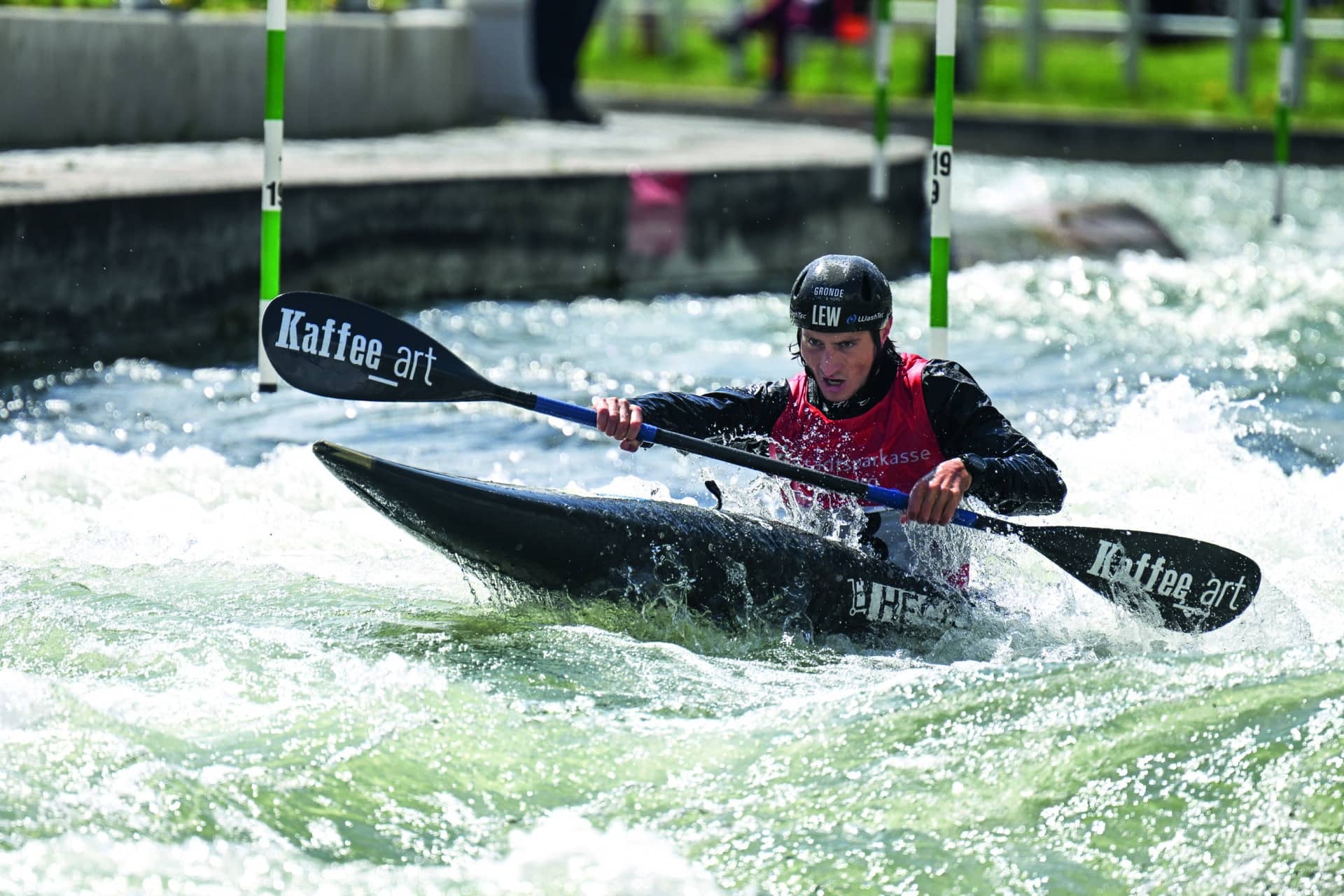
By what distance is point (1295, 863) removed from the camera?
149 inches

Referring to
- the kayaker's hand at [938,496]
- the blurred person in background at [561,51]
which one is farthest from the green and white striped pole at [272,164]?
the blurred person in background at [561,51]

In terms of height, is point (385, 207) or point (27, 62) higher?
point (27, 62)

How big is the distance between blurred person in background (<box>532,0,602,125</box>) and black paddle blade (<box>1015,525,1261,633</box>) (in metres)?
10.3

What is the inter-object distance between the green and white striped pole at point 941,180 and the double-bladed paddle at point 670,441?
164cm

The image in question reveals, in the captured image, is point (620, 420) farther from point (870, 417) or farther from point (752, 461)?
point (870, 417)

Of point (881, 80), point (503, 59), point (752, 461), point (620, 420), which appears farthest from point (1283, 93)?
point (620, 420)

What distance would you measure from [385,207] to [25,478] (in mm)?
3821

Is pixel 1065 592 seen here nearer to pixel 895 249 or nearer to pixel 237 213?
pixel 237 213

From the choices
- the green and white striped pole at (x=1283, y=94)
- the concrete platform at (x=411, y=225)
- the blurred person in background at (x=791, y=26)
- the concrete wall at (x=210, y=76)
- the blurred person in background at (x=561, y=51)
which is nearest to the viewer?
the concrete platform at (x=411, y=225)

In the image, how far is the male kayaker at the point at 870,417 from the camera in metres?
5.07

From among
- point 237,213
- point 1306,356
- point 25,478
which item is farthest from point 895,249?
point 25,478

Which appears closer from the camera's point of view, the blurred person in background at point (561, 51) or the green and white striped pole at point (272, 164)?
the green and white striped pole at point (272, 164)

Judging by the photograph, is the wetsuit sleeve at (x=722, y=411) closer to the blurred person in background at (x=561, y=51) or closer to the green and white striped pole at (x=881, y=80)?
the green and white striped pole at (x=881, y=80)

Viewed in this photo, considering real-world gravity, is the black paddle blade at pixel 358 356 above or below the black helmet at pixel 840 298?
below
